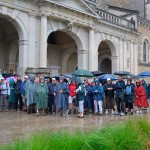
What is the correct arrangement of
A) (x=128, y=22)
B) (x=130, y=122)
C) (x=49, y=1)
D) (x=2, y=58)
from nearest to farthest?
(x=130, y=122) → (x=49, y=1) → (x=2, y=58) → (x=128, y=22)

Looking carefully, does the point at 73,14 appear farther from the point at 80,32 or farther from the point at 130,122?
the point at 130,122

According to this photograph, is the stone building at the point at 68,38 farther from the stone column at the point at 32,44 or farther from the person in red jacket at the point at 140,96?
the person in red jacket at the point at 140,96

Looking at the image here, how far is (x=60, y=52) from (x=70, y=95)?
14.2m

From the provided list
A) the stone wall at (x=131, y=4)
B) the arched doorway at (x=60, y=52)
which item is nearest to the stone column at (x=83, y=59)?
the arched doorway at (x=60, y=52)

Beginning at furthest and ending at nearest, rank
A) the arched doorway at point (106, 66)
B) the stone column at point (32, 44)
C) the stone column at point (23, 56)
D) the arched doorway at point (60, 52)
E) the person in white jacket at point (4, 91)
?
the arched doorway at point (106, 66)
the arched doorway at point (60, 52)
the stone column at point (32, 44)
the stone column at point (23, 56)
the person in white jacket at point (4, 91)

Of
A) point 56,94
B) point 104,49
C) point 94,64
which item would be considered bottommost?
point 56,94

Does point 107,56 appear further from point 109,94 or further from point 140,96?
point 109,94

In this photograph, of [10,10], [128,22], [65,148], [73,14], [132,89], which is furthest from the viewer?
[128,22]

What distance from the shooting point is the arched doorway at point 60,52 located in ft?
85.5

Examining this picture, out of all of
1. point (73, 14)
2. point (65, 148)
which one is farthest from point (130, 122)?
point (73, 14)

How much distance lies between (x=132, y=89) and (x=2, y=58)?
507 inches

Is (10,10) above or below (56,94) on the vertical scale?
above

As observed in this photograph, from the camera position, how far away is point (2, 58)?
73.9 ft

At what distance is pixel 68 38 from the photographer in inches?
1021
